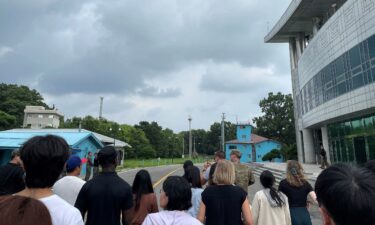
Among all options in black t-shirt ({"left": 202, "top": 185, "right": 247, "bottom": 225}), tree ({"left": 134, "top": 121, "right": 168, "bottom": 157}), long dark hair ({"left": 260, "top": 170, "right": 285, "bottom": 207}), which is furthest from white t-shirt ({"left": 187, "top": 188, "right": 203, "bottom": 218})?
tree ({"left": 134, "top": 121, "right": 168, "bottom": 157})

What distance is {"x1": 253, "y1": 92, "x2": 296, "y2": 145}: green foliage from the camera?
196 ft

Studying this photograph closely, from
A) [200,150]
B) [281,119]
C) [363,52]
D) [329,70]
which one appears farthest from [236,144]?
[200,150]

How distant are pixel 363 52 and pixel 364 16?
2162mm

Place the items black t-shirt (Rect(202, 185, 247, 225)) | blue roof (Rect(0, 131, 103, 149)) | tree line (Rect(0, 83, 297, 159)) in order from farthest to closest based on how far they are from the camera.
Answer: tree line (Rect(0, 83, 297, 159)) → blue roof (Rect(0, 131, 103, 149)) → black t-shirt (Rect(202, 185, 247, 225))

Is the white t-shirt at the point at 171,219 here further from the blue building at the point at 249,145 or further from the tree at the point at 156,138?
the tree at the point at 156,138

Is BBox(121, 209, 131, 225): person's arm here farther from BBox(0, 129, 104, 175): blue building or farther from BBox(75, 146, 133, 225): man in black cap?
BBox(0, 129, 104, 175): blue building

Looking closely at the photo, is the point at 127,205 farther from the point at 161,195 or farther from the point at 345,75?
the point at 345,75

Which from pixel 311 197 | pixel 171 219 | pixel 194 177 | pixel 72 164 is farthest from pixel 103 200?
pixel 311 197

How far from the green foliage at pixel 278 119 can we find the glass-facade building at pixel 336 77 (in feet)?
88.5

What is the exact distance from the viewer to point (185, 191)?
103 inches

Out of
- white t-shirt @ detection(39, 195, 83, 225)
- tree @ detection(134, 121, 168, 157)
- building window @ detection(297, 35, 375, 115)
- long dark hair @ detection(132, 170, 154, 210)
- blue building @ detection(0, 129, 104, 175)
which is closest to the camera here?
white t-shirt @ detection(39, 195, 83, 225)

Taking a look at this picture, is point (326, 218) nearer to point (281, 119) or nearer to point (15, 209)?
point (15, 209)

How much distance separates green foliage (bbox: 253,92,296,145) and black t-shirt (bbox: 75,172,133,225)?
6025 centimetres

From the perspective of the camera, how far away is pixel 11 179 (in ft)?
11.5
